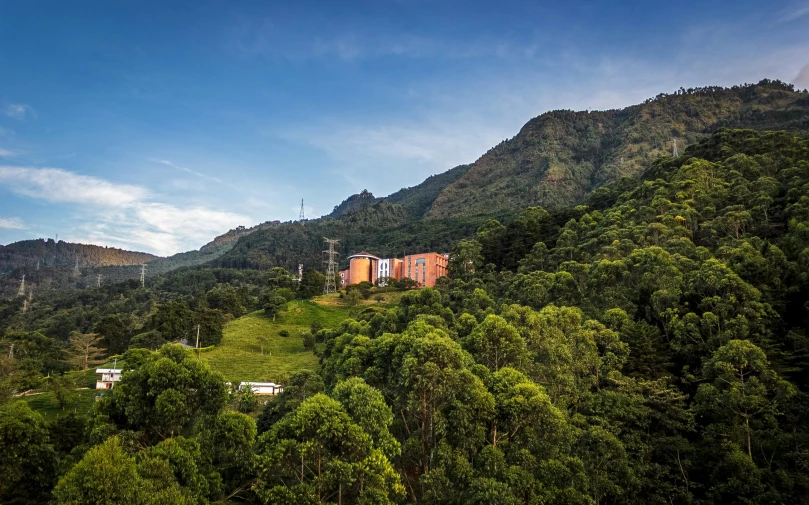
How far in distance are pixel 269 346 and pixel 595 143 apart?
447ft

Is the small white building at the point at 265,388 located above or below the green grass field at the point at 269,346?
below

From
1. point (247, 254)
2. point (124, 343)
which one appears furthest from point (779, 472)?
point (247, 254)

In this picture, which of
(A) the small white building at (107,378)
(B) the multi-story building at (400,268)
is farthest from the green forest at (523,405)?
(B) the multi-story building at (400,268)

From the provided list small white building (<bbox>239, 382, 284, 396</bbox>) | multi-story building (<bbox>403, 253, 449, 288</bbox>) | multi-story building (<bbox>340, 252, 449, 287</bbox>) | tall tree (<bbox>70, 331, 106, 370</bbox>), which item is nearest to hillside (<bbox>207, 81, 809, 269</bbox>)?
multi-story building (<bbox>340, 252, 449, 287</bbox>)

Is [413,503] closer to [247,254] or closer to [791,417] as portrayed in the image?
[791,417]

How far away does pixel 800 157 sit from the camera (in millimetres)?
50562

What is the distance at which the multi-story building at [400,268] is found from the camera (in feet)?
261

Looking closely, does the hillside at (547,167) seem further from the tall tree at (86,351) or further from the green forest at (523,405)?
the green forest at (523,405)

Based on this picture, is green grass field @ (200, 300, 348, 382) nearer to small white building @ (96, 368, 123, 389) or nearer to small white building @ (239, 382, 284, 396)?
small white building @ (239, 382, 284, 396)

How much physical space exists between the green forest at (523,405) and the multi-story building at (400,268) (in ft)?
124

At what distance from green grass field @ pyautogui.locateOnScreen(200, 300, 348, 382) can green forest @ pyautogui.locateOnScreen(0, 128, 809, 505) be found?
12556mm

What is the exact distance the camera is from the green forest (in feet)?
54.3

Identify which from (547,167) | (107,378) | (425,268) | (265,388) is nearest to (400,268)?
(425,268)

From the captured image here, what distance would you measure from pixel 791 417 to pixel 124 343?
59226mm
